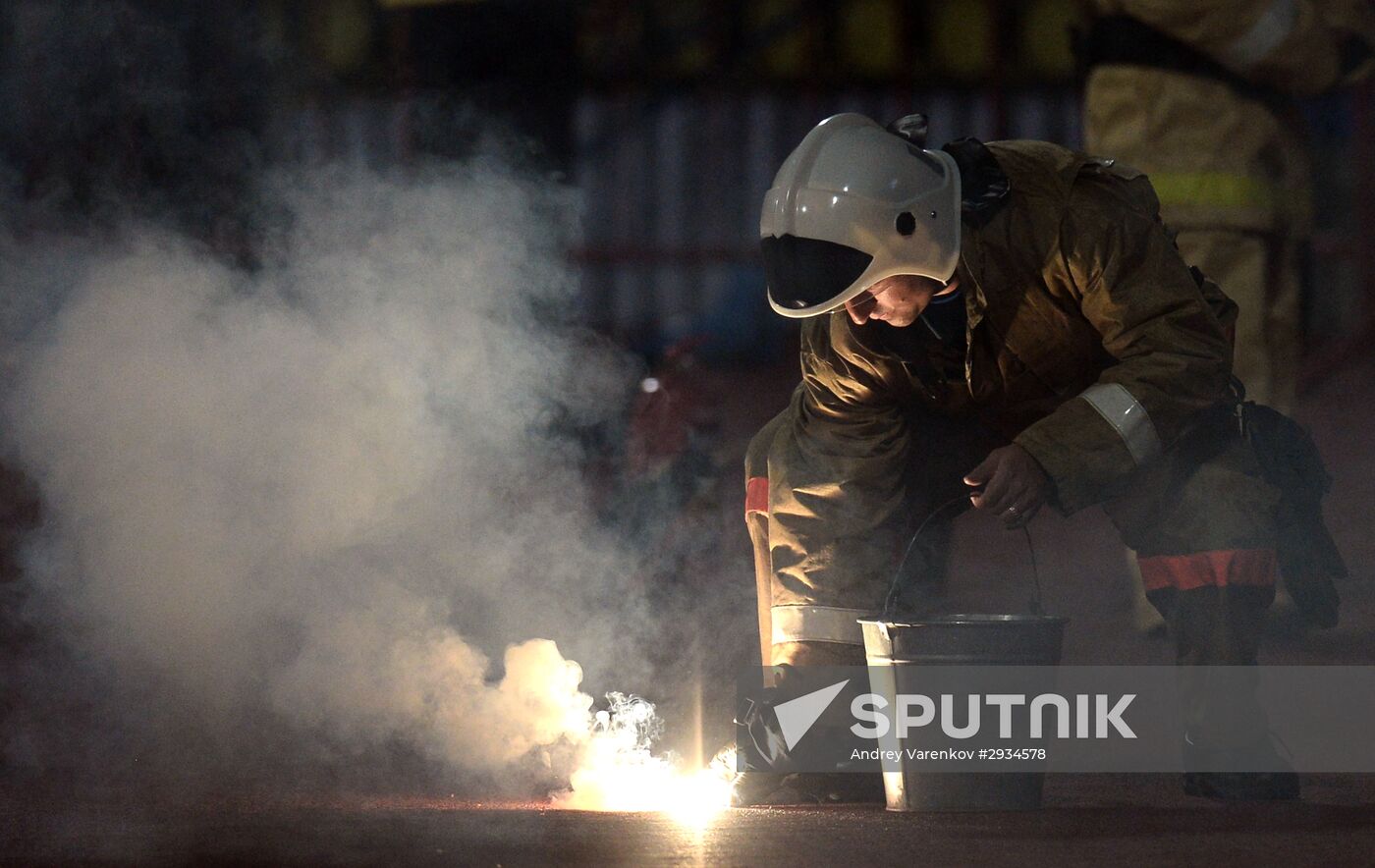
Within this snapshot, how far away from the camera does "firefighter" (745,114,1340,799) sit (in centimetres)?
309

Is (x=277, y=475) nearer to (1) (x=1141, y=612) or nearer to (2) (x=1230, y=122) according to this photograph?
(1) (x=1141, y=612)

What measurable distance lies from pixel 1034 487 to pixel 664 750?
1.17m

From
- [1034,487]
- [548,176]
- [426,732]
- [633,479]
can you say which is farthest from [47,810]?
[548,176]

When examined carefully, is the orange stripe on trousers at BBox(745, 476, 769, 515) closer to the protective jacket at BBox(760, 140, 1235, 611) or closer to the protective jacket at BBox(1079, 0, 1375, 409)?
the protective jacket at BBox(760, 140, 1235, 611)

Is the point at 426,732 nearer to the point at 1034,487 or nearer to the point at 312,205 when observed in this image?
the point at 1034,487

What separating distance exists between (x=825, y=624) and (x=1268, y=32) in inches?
92.7

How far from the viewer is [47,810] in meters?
3.17

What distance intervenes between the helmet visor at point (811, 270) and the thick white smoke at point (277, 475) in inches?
50.1

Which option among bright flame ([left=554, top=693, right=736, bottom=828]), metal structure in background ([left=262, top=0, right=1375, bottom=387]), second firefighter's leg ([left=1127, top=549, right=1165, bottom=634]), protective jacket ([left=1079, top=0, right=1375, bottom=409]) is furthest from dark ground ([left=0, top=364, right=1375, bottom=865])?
metal structure in background ([left=262, top=0, right=1375, bottom=387])

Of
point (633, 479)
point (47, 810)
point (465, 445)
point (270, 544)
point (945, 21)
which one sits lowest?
point (47, 810)

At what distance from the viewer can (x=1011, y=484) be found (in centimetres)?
304

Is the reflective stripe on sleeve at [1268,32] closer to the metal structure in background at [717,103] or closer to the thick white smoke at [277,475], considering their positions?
the thick white smoke at [277,475]

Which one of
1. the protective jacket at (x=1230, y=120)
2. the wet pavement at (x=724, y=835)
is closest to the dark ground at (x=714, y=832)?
the wet pavement at (x=724, y=835)

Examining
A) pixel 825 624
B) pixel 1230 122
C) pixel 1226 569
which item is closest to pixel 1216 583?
pixel 1226 569
